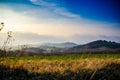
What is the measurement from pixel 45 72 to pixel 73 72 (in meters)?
0.89

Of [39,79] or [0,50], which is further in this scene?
[0,50]

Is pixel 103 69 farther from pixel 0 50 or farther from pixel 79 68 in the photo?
pixel 0 50

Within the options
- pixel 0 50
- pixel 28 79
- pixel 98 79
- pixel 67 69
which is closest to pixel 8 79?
pixel 28 79

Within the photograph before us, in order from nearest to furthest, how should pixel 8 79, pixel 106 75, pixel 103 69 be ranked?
pixel 8 79 < pixel 106 75 < pixel 103 69

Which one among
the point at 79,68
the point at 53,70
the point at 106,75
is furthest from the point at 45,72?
the point at 106,75

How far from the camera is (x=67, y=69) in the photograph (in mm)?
9812

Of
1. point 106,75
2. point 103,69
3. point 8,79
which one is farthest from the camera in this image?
point 103,69

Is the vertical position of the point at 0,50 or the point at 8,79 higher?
the point at 0,50

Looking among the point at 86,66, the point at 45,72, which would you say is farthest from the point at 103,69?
the point at 45,72

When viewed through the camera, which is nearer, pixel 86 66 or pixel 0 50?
pixel 0 50

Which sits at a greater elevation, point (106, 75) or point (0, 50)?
point (0, 50)

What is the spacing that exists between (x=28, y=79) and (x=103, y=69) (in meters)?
2.64

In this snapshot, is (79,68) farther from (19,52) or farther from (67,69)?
(19,52)

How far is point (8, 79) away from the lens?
880 cm
